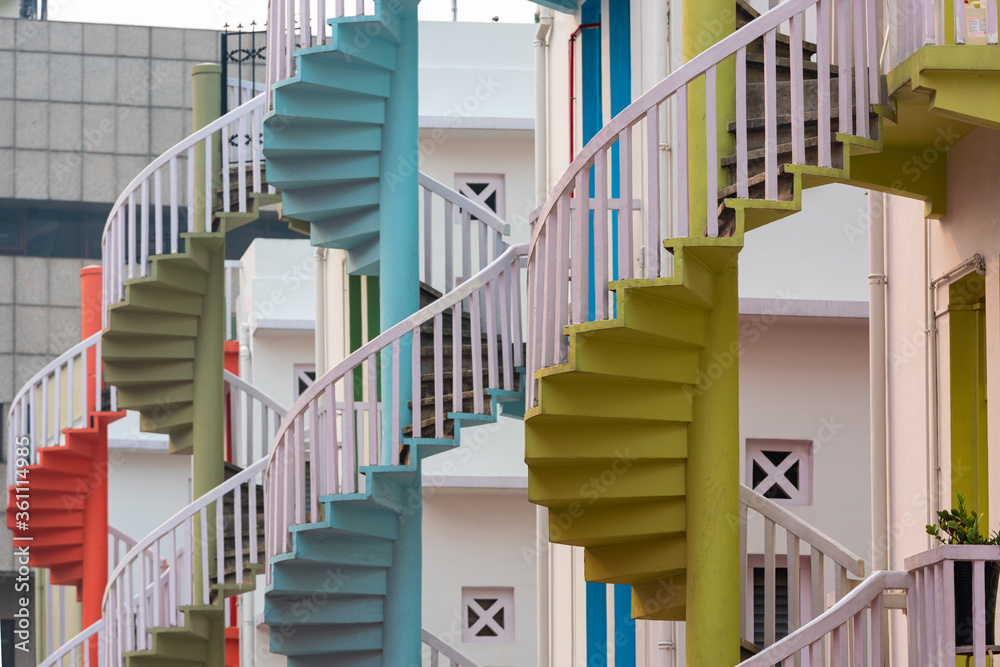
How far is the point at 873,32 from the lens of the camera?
629 centimetres

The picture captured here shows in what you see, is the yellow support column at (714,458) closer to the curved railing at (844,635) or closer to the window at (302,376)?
the curved railing at (844,635)

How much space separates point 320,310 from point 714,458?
33.3ft

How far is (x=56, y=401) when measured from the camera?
1394cm

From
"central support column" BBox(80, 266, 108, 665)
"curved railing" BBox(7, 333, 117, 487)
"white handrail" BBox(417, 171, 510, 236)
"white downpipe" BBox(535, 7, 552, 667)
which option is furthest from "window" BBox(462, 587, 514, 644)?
"white handrail" BBox(417, 171, 510, 236)

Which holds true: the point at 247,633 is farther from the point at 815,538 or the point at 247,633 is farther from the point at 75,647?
the point at 815,538

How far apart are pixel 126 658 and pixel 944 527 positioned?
815 centimetres

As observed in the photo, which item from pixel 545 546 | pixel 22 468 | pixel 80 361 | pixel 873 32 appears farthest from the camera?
pixel 22 468

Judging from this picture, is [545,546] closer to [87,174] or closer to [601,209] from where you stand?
[601,209]

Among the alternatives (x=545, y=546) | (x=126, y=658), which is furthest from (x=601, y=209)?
(x=126, y=658)

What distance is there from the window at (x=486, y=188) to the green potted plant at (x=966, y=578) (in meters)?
10.5

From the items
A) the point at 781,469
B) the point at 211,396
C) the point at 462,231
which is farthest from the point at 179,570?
the point at 781,469

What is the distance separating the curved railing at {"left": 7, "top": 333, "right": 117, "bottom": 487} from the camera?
45.5 ft

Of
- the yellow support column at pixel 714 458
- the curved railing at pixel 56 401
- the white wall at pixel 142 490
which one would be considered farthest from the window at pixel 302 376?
the yellow support column at pixel 714 458

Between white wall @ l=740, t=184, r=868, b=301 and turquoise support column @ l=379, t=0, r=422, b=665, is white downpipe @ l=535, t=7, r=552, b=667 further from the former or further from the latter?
white wall @ l=740, t=184, r=868, b=301
